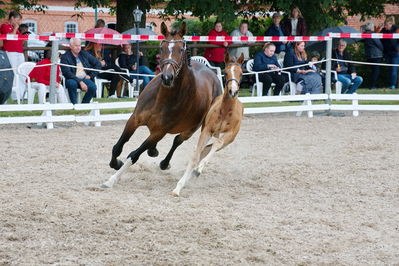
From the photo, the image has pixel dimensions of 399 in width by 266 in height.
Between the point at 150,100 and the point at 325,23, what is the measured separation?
12.3 metres

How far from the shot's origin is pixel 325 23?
19.3m

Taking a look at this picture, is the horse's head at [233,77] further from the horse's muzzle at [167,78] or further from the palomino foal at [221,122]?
the horse's muzzle at [167,78]

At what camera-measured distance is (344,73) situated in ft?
55.4

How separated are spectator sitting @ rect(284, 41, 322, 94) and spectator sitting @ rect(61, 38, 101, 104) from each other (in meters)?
4.45

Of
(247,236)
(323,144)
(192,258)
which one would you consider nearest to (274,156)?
(323,144)

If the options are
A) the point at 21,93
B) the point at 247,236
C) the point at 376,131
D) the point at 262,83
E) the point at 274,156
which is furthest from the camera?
the point at 262,83

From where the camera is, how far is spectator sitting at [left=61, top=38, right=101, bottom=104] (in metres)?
13.3

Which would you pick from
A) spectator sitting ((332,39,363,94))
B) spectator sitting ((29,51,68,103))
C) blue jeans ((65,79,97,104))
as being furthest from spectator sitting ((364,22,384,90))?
spectator sitting ((29,51,68,103))

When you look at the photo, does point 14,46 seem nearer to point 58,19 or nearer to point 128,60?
point 128,60

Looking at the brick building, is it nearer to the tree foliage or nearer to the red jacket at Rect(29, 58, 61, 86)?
the tree foliage

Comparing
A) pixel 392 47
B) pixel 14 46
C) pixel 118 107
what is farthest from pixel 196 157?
pixel 392 47

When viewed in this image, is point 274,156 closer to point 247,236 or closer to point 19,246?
point 247,236

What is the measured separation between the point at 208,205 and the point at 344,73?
10.6 m

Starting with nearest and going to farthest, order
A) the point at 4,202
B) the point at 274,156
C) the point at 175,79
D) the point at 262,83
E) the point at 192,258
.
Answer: the point at 192,258 < the point at 4,202 < the point at 175,79 < the point at 274,156 < the point at 262,83
